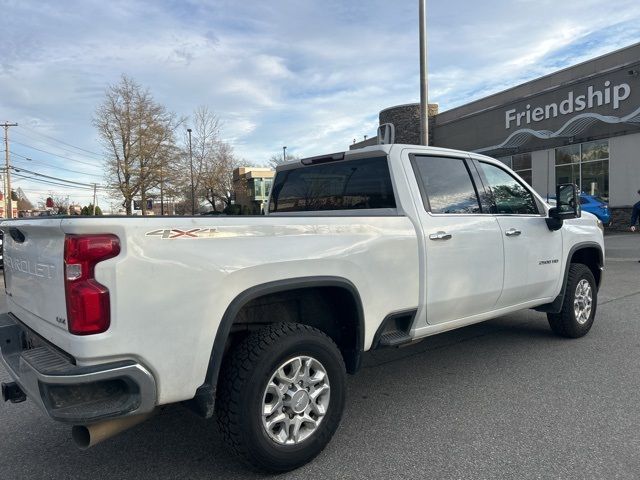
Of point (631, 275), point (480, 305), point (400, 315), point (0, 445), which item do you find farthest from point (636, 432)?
point (631, 275)

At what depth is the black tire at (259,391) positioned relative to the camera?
2545 mm

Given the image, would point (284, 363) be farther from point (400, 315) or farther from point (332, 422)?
point (400, 315)

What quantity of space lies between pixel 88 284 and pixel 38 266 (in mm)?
594

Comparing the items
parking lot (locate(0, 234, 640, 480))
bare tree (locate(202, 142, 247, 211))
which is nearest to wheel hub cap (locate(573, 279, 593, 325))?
parking lot (locate(0, 234, 640, 480))

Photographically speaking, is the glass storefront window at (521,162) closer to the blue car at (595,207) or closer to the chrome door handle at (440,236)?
the blue car at (595,207)

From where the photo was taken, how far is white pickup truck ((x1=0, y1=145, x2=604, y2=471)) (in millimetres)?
2201

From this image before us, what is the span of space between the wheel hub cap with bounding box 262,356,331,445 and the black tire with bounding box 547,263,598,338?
3.29 meters

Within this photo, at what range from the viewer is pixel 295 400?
277 cm

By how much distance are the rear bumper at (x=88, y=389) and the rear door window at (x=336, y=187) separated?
2.17m

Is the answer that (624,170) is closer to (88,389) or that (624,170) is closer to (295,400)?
(295,400)

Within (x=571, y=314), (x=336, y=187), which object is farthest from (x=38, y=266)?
(x=571, y=314)

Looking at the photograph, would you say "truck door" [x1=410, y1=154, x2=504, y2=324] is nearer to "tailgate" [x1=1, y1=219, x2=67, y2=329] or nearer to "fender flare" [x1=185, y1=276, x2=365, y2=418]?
"fender flare" [x1=185, y1=276, x2=365, y2=418]

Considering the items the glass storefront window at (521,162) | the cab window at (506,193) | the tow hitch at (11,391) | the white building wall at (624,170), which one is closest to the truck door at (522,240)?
the cab window at (506,193)

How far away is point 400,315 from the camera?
11.1 ft
